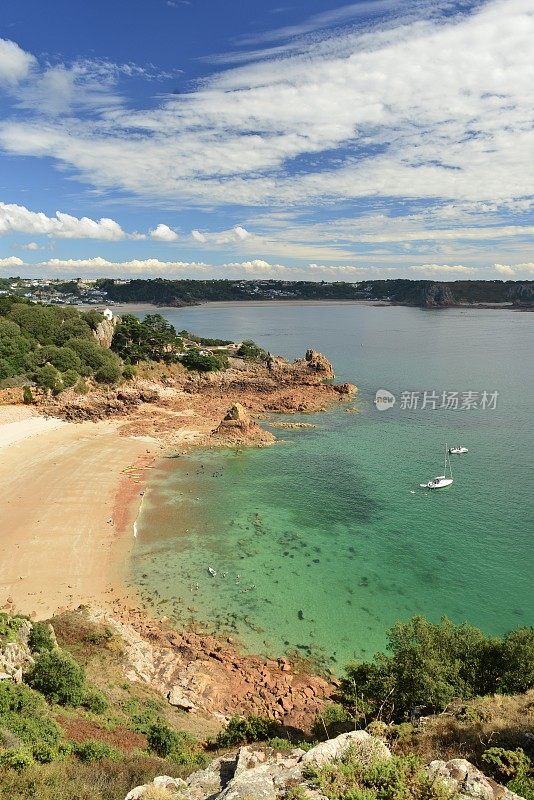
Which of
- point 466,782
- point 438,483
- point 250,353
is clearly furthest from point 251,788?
point 250,353

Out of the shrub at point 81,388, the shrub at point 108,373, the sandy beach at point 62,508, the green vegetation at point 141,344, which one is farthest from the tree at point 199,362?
the sandy beach at point 62,508

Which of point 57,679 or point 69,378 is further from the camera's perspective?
point 69,378

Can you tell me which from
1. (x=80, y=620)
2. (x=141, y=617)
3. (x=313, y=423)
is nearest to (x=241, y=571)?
(x=141, y=617)

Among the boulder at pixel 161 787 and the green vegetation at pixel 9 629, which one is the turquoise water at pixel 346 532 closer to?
the green vegetation at pixel 9 629

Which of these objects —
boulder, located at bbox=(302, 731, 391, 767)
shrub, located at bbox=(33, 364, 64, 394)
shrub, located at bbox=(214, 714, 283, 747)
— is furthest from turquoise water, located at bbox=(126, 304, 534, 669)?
shrub, located at bbox=(33, 364, 64, 394)

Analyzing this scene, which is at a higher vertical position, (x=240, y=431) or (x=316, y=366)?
(x=316, y=366)

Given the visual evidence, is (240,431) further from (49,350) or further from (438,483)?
(49,350)

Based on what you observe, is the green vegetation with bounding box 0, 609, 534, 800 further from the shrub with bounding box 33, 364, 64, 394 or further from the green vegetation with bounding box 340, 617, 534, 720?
the shrub with bounding box 33, 364, 64, 394
